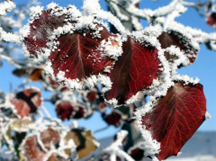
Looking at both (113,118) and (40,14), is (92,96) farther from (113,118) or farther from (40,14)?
(40,14)

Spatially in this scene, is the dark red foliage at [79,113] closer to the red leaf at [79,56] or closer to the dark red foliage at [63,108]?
the dark red foliage at [63,108]

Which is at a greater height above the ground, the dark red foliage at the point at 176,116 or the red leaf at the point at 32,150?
the dark red foliage at the point at 176,116

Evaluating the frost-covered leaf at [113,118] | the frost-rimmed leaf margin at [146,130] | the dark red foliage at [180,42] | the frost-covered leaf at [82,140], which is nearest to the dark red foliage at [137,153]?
the frost-covered leaf at [82,140]

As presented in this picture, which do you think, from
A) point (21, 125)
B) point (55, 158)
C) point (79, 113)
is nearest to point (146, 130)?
point (55, 158)

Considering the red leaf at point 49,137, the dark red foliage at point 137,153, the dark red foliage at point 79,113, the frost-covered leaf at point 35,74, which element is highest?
the frost-covered leaf at point 35,74

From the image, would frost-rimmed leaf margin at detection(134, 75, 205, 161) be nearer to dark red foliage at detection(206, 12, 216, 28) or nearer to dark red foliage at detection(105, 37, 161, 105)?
dark red foliage at detection(105, 37, 161, 105)

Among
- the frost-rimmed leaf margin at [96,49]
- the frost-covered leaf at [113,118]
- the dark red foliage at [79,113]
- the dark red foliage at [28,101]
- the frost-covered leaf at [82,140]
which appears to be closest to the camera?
the frost-rimmed leaf margin at [96,49]

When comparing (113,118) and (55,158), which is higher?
(113,118)
